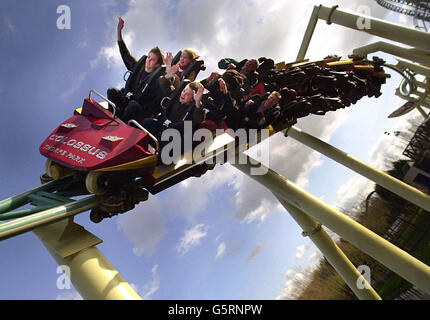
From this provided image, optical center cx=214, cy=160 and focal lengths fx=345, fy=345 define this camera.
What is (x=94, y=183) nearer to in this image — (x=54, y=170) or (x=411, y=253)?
(x=54, y=170)

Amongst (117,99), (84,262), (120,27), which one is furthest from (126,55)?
(84,262)

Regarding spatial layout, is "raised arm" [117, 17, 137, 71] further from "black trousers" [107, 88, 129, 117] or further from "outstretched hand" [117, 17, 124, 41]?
"black trousers" [107, 88, 129, 117]

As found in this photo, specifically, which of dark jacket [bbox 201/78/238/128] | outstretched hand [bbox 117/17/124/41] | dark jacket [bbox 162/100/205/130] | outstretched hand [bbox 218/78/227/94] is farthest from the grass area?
outstretched hand [bbox 117/17/124/41]

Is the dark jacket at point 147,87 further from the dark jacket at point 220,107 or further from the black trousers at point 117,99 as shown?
the dark jacket at point 220,107

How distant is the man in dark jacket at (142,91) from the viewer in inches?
128

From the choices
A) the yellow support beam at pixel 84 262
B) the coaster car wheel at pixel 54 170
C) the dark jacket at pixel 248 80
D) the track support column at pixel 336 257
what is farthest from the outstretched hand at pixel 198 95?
the track support column at pixel 336 257

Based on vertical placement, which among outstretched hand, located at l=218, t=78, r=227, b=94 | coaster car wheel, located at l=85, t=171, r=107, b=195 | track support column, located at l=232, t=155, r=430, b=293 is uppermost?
outstretched hand, located at l=218, t=78, r=227, b=94

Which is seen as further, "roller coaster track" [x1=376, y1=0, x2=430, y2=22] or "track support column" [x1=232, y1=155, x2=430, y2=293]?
"roller coaster track" [x1=376, y1=0, x2=430, y2=22]

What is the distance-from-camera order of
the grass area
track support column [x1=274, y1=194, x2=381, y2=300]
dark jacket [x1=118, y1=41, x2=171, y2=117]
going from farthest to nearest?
1. the grass area
2. track support column [x1=274, y1=194, x2=381, y2=300]
3. dark jacket [x1=118, y1=41, x2=171, y2=117]

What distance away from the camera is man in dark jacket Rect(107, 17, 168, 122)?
128 inches

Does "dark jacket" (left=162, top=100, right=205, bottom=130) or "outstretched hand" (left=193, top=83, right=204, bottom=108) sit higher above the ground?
"outstretched hand" (left=193, top=83, right=204, bottom=108)

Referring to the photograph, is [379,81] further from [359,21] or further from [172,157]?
[172,157]

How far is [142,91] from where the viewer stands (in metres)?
3.38
